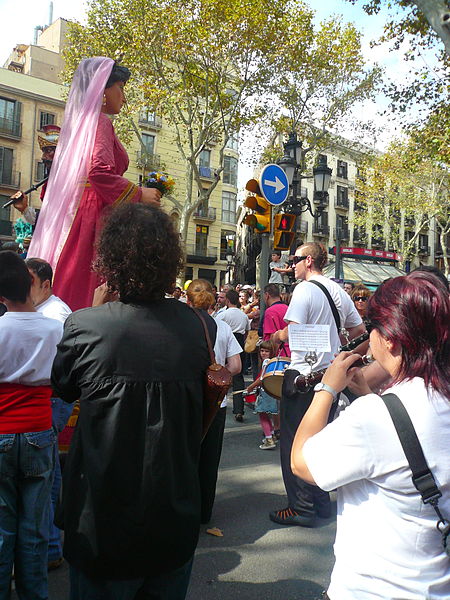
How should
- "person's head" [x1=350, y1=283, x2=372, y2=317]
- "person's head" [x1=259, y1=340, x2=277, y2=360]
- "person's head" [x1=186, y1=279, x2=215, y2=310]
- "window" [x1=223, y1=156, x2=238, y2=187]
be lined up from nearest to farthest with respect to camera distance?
1. "person's head" [x1=186, y1=279, x2=215, y2=310]
2. "person's head" [x1=259, y1=340, x2=277, y2=360]
3. "person's head" [x1=350, y1=283, x2=372, y2=317]
4. "window" [x1=223, y1=156, x2=238, y2=187]

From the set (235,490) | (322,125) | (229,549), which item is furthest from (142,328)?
(322,125)

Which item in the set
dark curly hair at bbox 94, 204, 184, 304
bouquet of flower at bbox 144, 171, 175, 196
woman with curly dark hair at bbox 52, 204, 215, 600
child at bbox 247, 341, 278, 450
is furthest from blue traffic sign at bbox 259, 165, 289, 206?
woman with curly dark hair at bbox 52, 204, 215, 600

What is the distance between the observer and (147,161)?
111 ft

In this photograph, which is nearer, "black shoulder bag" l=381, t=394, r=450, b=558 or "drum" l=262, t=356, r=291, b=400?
"black shoulder bag" l=381, t=394, r=450, b=558

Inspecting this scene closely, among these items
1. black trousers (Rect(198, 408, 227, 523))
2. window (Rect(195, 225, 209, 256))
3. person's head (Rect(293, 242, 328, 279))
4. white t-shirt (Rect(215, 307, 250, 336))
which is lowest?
black trousers (Rect(198, 408, 227, 523))

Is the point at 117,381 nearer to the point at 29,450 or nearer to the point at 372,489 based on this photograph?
the point at 372,489

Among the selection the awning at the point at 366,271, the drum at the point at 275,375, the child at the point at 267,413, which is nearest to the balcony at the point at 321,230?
the awning at the point at 366,271

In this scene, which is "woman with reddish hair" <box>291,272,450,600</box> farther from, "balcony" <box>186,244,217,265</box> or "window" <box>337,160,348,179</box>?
"window" <box>337,160,348,179</box>

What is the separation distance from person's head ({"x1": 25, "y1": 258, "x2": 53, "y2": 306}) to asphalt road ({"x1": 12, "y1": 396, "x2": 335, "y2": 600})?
1.68 meters

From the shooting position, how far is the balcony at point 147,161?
33.2 m

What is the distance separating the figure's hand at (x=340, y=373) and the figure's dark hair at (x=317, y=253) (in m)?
2.57

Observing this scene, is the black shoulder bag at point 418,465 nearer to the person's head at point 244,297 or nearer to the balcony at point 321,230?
the person's head at point 244,297

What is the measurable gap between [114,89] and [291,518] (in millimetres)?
3380

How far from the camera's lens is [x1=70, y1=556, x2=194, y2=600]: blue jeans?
1.61m
